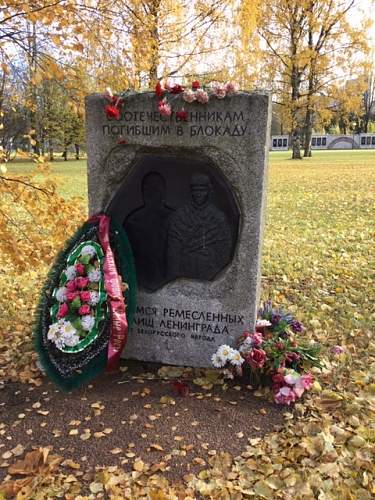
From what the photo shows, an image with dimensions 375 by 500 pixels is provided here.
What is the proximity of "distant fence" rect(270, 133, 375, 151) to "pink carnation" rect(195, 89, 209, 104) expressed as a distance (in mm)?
67951

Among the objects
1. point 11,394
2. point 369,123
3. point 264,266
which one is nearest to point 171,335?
point 11,394

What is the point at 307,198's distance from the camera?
12.2 metres

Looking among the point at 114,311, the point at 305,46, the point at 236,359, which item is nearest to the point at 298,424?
the point at 236,359

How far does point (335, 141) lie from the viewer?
70438 mm

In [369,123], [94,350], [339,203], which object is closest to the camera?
[94,350]

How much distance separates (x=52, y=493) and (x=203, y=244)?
1.85 meters

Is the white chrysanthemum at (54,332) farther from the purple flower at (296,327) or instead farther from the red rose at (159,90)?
the purple flower at (296,327)

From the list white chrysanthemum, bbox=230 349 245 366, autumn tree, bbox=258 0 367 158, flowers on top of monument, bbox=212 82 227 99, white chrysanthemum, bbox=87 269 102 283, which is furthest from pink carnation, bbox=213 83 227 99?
autumn tree, bbox=258 0 367 158

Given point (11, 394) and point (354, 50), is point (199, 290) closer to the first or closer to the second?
point (11, 394)

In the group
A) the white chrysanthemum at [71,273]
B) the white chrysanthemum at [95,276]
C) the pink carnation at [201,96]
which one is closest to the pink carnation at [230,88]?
the pink carnation at [201,96]

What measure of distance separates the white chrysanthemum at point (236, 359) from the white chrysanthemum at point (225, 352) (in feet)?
0.09

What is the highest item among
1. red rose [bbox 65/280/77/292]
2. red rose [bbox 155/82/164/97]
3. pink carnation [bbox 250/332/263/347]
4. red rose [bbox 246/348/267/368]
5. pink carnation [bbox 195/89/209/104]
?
red rose [bbox 155/82/164/97]

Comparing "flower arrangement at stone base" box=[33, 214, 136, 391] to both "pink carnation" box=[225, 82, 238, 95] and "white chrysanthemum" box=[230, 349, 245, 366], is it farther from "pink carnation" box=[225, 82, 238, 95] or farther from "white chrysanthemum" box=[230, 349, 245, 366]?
"pink carnation" box=[225, 82, 238, 95]

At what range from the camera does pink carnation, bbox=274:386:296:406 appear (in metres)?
3.17
